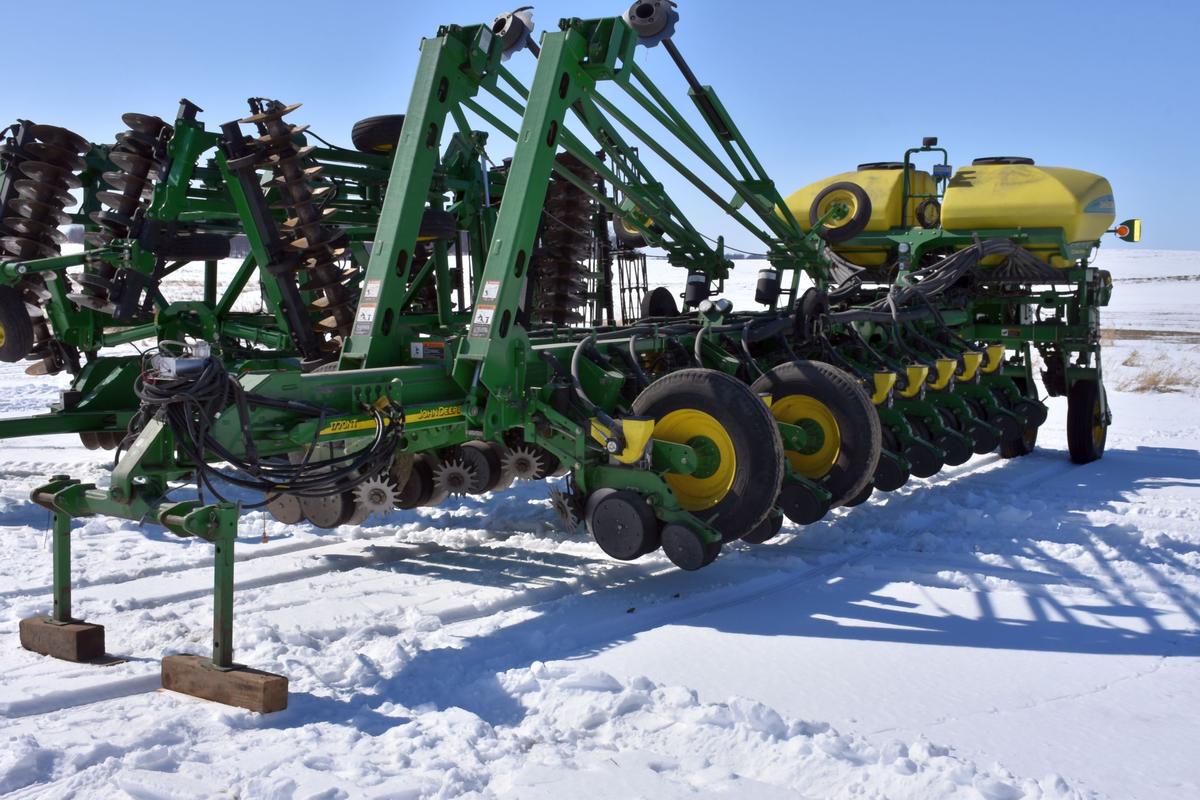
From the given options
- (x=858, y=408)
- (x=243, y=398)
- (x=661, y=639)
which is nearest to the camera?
(x=243, y=398)

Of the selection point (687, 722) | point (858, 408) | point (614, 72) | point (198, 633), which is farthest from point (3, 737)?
point (858, 408)

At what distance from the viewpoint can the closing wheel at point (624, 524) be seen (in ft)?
19.7

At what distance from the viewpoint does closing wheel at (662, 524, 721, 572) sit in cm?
595

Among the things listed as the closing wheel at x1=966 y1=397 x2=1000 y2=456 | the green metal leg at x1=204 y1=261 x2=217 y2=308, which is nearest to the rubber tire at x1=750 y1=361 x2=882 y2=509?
the closing wheel at x1=966 y1=397 x2=1000 y2=456

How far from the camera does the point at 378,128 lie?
1071 cm

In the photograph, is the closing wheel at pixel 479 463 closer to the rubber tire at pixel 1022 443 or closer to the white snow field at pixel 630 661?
the white snow field at pixel 630 661

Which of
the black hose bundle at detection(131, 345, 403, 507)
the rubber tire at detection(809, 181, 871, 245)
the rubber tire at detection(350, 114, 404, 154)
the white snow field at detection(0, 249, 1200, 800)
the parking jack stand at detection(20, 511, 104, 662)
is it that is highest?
the rubber tire at detection(350, 114, 404, 154)

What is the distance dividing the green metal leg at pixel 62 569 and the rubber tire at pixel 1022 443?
28.9 ft

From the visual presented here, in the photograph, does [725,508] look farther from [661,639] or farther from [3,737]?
[3,737]

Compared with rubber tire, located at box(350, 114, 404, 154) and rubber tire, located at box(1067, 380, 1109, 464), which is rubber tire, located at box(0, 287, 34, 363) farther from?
rubber tire, located at box(1067, 380, 1109, 464)

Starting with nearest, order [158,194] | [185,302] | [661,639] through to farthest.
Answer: [661,639], [158,194], [185,302]

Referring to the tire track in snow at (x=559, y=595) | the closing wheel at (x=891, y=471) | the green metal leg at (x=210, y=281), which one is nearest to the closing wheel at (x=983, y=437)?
the closing wheel at (x=891, y=471)

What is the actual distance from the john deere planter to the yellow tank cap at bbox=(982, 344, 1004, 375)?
0.04 metres

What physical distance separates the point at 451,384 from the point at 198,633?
1.77 m
